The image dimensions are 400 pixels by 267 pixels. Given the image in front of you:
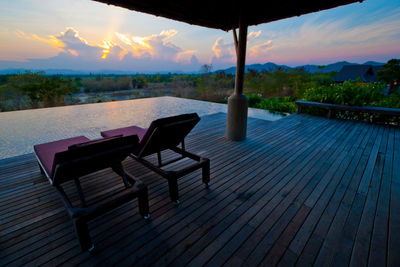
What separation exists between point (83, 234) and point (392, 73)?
3641 centimetres

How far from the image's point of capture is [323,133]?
14.1 ft

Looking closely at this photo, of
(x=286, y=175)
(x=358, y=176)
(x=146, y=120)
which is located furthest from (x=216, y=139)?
(x=146, y=120)

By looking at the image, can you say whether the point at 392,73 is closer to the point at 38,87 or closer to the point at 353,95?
the point at 353,95

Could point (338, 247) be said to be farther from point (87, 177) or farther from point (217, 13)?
point (217, 13)

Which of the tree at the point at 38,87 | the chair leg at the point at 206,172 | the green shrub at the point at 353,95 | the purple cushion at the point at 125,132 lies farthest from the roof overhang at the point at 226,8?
the tree at the point at 38,87

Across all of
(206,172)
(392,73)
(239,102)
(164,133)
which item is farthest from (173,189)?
(392,73)

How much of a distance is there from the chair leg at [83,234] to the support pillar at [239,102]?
306 centimetres

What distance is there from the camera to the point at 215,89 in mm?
12875

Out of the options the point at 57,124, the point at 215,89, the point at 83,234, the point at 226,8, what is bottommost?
the point at 57,124

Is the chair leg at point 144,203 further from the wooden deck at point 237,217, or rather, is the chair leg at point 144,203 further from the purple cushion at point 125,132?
the purple cushion at point 125,132

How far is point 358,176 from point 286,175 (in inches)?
39.2

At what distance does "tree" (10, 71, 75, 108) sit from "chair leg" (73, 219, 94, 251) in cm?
1109

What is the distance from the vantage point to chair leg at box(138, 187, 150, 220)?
166 cm

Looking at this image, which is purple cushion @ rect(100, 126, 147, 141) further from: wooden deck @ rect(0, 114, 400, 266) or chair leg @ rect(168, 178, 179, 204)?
chair leg @ rect(168, 178, 179, 204)
